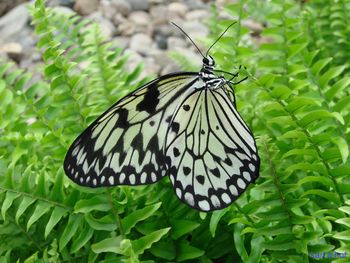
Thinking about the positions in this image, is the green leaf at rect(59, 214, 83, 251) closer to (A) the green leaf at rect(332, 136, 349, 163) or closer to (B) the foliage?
(B) the foliage

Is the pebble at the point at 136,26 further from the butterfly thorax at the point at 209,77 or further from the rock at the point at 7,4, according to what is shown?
the butterfly thorax at the point at 209,77

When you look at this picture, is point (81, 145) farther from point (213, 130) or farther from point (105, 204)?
point (213, 130)

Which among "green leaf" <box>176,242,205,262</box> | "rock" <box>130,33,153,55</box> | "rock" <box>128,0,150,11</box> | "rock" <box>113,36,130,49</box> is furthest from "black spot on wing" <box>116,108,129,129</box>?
"rock" <box>128,0,150,11</box>

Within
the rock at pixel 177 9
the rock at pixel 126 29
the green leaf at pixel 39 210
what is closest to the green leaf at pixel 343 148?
the green leaf at pixel 39 210

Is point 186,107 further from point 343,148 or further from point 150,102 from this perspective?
point 343,148

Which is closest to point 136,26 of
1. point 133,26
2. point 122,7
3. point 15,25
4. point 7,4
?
point 133,26

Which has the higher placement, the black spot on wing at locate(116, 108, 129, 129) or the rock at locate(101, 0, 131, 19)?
the rock at locate(101, 0, 131, 19)
